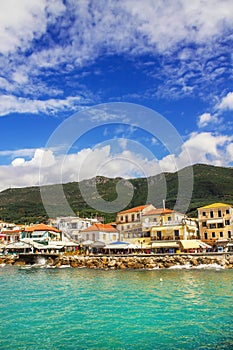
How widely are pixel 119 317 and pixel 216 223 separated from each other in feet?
111

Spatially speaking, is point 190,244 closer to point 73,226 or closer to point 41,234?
point 41,234

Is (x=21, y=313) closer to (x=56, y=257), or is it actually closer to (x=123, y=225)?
(x=56, y=257)

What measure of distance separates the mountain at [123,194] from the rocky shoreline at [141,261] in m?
35.5

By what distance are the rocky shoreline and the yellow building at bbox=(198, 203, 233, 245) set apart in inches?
266

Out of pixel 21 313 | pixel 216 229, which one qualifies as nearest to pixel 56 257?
pixel 216 229

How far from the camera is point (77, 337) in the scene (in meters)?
11.4

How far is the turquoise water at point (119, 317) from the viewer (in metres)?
10.8

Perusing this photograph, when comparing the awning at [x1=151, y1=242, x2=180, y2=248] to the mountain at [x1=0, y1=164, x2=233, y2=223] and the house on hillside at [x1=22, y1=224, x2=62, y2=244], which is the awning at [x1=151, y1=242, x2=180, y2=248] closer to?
the house on hillside at [x1=22, y1=224, x2=62, y2=244]

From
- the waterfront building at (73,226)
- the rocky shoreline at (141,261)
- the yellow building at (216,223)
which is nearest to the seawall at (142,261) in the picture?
the rocky shoreline at (141,261)

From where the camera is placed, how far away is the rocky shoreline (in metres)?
36.2

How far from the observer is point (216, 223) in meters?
44.8

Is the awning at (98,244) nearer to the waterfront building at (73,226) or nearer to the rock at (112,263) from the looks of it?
the rock at (112,263)

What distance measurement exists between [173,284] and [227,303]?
6.82m

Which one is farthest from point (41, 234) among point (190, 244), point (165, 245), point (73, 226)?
point (190, 244)
